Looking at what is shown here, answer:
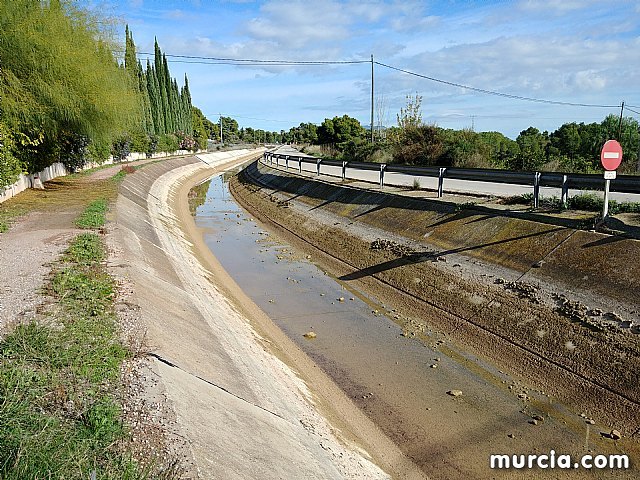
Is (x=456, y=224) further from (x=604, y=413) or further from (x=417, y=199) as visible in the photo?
(x=604, y=413)

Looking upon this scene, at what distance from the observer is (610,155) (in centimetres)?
1057

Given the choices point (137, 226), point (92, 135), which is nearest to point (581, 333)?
point (137, 226)

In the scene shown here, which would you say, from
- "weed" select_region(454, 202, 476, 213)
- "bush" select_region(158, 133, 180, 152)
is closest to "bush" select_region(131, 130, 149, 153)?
"bush" select_region(158, 133, 180, 152)

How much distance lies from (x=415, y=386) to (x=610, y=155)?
21.4 ft

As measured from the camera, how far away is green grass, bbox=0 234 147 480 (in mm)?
3881

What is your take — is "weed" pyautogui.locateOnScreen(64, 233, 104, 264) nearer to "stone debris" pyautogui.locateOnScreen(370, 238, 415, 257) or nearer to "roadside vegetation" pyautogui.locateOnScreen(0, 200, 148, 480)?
"roadside vegetation" pyautogui.locateOnScreen(0, 200, 148, 480)

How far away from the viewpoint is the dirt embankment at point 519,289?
820 centimetres

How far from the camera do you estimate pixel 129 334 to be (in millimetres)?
7195

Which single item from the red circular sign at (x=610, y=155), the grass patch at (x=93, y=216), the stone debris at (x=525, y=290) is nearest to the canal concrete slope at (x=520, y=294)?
the stone debris at (x=525, y=290)

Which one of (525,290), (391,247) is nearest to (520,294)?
(525,290)

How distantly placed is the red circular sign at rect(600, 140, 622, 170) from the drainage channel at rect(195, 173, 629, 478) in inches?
201

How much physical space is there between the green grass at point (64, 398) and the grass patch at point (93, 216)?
784 cm

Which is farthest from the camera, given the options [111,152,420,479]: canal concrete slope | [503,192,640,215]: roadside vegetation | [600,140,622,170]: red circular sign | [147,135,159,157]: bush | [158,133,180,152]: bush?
[158,133,180,152]: bush

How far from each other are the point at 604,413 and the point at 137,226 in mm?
15723
